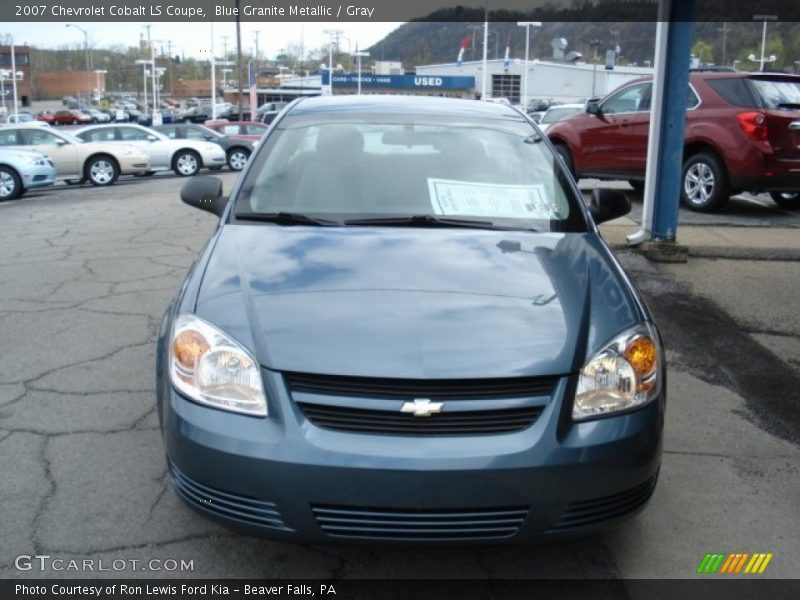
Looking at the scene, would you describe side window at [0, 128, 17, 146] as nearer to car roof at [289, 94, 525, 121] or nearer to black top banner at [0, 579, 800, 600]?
car roof at [289, 94, 525, 121]

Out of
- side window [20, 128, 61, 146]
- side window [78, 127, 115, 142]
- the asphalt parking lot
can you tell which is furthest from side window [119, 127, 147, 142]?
the asphalt parking lot

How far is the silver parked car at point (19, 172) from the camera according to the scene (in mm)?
16016

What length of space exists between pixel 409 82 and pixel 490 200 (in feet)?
234

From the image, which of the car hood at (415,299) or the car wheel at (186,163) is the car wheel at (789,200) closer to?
the car hood at (415,299)

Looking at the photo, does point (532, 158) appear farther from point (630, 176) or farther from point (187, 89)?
point (187, 89)

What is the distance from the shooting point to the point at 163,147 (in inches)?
852

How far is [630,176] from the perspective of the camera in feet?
35.4

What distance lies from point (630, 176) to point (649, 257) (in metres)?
3.64

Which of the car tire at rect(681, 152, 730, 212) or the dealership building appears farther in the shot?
the dealership building

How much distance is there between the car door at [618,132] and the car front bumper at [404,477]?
8.71m

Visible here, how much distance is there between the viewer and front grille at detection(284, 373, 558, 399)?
2.44 metres

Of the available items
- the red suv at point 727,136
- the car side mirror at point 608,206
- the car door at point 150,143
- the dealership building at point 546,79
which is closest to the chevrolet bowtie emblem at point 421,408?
the car side mirror at point 608,206

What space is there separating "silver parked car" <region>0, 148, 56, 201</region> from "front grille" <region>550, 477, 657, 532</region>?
635 inches

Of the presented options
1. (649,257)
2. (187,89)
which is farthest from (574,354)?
(187,89)
